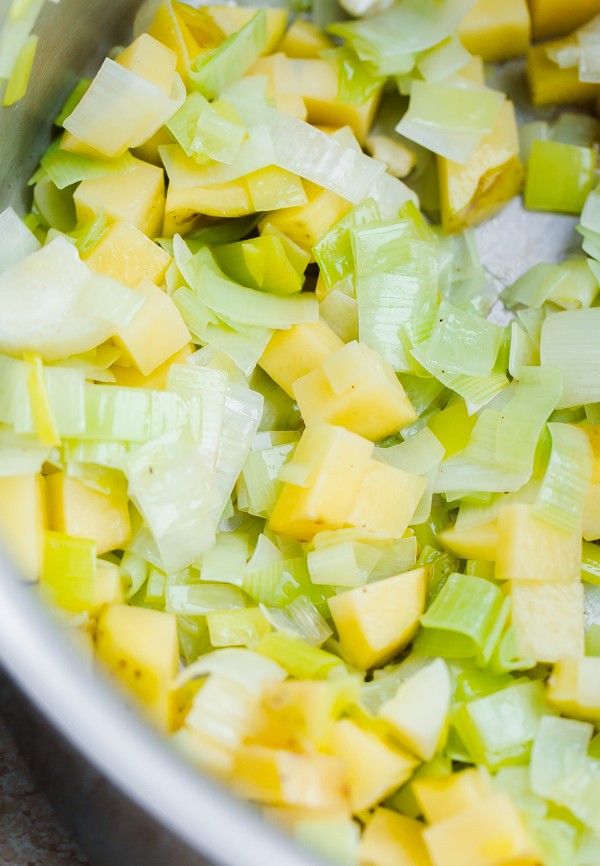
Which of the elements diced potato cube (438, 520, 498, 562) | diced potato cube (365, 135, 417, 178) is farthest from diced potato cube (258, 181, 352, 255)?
diced potato cube (438, 520, 498, 562)

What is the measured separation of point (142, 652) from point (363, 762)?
29 cm

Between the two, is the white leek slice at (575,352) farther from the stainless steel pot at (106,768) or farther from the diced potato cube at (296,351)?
the stainless steel pot at (106,768)

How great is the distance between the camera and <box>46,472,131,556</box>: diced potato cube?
1112 mm

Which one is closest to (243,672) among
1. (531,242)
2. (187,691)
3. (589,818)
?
(187,691)

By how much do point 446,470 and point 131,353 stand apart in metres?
0.52

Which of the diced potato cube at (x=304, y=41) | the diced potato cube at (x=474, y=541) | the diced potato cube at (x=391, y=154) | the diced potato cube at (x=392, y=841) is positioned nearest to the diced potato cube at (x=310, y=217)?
the diced potato cube at (x=391, y=154)

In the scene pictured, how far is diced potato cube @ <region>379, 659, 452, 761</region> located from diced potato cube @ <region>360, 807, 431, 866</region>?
0.08 meters

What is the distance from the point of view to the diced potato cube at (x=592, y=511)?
1.26 metres

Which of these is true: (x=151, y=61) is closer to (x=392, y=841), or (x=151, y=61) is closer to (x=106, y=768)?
(x=106, y=768)

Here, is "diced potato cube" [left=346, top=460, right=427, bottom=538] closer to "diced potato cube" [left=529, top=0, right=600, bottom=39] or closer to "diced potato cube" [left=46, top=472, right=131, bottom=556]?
"diced potato cube" [left=46, top=472, right=131, bottom=556]

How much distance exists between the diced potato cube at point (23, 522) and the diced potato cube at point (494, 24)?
1.15m

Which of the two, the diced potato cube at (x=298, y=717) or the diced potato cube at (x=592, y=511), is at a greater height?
the diced potato cube at (x=298, y=717)

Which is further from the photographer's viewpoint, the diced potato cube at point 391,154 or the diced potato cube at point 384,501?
the diced potato cube at point 391,154

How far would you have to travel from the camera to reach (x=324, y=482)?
1.16 m
